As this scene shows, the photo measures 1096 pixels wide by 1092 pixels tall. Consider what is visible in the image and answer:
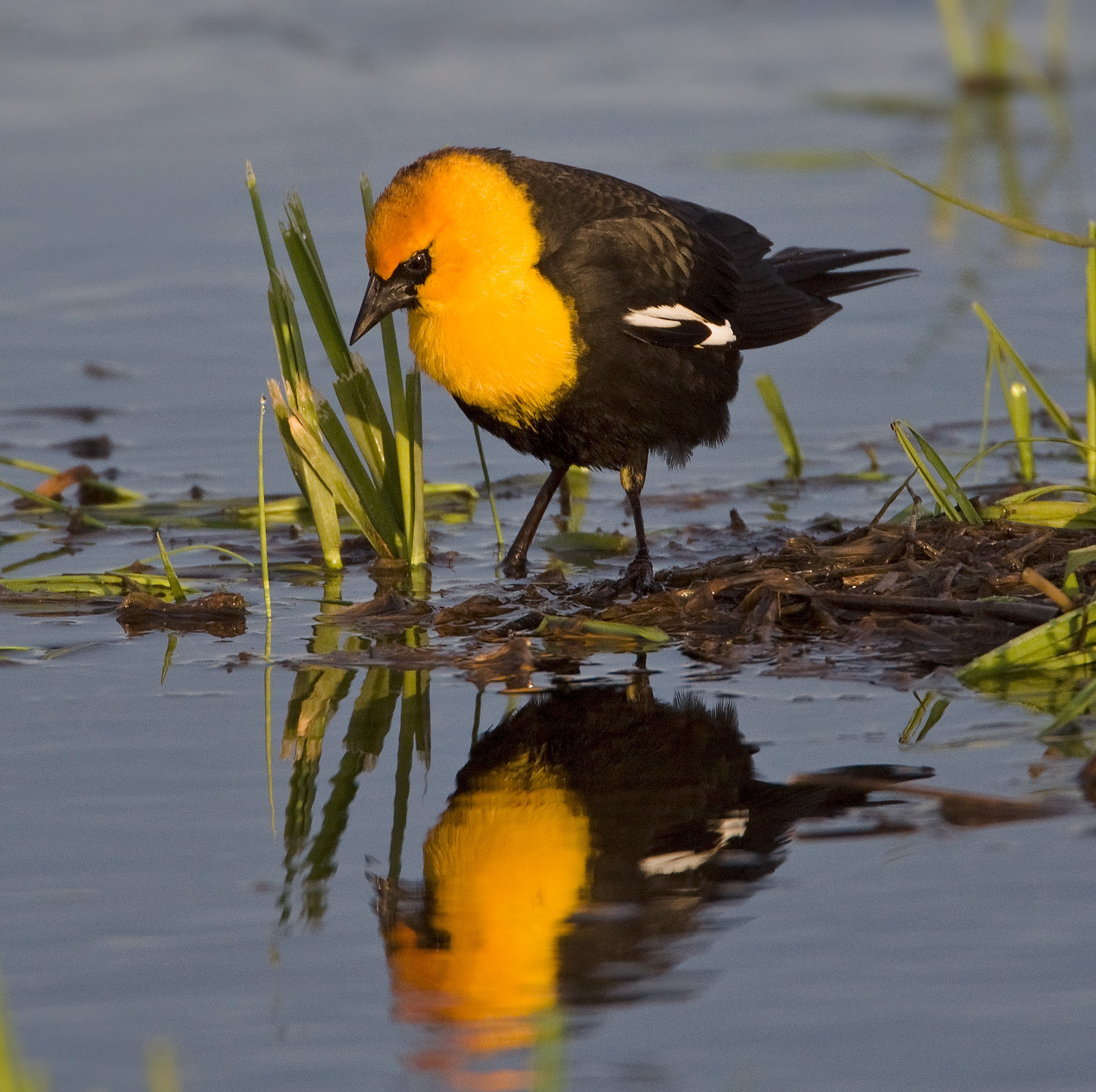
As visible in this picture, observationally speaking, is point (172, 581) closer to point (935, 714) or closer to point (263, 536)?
point (263, 536)

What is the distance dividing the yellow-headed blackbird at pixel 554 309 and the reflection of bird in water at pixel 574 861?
1223mm

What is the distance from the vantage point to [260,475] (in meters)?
4.25

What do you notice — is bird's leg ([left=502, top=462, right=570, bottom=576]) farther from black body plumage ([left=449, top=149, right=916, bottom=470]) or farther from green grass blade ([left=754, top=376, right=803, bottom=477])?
green grass blade ([left=754, top=376, right=803, bottom=477])

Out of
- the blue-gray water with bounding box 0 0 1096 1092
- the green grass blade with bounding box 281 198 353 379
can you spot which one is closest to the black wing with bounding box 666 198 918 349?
the blue-gray water with bounding box 0 0 1096 1092

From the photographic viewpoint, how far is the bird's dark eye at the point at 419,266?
4840 mm

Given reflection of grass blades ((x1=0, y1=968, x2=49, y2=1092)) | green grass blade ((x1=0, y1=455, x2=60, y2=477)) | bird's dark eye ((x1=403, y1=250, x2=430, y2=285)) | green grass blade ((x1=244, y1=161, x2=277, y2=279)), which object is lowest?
reflection of grass blades ((x1=0, y1=968, x2=49, y2=1092))

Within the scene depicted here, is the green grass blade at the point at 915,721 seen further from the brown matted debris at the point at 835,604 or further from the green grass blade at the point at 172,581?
the green grass blade at the point at 172,581

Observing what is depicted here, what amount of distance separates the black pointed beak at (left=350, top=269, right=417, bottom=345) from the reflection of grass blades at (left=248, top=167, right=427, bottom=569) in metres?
0.14

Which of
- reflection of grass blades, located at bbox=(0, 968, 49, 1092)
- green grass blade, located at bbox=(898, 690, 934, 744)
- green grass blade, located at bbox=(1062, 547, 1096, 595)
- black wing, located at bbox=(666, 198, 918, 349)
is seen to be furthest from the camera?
black wing, located at bbox=(666, 198, 918, 349)

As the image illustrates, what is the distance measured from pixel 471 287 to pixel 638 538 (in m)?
0.88

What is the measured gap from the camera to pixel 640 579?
192 inches

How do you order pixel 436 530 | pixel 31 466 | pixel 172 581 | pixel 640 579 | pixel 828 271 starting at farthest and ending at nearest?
pixel 828 271 → pixel 436 530 → pixel 31 466 → pixel 640 579 → pixel 172 581

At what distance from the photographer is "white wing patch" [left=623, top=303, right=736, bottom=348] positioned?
5066 millimetres

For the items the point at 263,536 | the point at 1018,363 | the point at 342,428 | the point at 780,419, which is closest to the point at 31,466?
the point at 342,428
